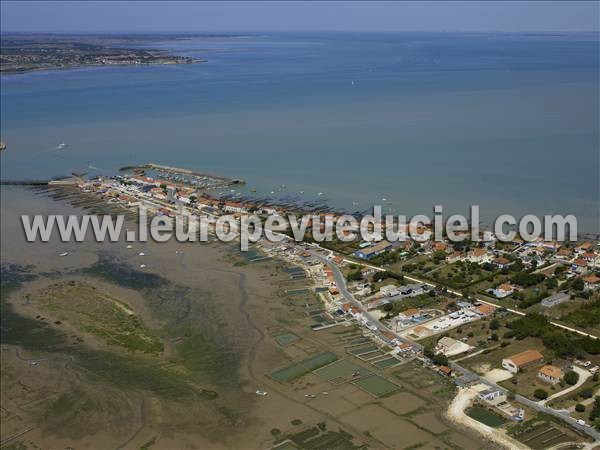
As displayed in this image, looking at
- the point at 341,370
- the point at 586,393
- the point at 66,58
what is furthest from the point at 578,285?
the point at 66,58

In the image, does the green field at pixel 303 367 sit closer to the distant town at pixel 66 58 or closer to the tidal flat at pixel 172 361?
the tidal flat at pixel 172 361

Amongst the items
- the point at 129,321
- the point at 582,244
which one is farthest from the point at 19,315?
the point at 582,244

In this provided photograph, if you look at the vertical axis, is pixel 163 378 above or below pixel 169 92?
below

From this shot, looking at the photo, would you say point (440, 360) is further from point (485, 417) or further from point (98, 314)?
point (98, 314)

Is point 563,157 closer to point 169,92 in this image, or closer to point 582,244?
point 582,244

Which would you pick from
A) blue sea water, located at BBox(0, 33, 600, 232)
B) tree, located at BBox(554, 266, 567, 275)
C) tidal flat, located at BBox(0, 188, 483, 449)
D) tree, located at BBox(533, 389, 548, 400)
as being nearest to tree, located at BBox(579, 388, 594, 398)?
tree, located at BBox(533, 389, 548, 400)
